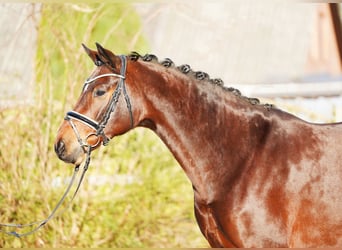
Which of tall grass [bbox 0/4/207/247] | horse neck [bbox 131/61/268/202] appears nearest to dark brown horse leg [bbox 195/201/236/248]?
horse neck [bbox 131/61/268/202]

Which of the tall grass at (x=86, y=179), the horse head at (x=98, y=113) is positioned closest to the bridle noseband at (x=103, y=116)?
the horse head at (x=98, y=113)

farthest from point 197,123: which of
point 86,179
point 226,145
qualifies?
point 86,179

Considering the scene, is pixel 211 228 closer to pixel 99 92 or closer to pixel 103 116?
pixel 103 116

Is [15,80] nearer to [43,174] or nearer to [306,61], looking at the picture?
[43,174]

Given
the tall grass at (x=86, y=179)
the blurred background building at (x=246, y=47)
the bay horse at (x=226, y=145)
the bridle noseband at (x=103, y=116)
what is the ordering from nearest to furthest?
the bay horse at (x=226, y=145) → the bridle noseband at (x=103, y=116) → the tall grass at (x=86, y=179) → the blurred background building at (x=246, y=47)

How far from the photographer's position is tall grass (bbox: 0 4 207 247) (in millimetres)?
6215

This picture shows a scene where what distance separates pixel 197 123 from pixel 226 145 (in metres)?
0.22

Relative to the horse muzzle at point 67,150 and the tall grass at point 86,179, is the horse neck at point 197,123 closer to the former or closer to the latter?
the horse muzzle at point 67,150

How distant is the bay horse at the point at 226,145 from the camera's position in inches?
146

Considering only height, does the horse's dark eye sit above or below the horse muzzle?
above

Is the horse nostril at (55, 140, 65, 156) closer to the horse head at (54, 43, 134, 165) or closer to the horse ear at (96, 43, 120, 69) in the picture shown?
the horse head at (54, 43, 134, 165)

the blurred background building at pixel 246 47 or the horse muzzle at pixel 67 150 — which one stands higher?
the blurred background building at pixel 246 47

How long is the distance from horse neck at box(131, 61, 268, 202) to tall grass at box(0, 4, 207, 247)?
262 cm

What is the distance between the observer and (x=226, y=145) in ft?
12.8
